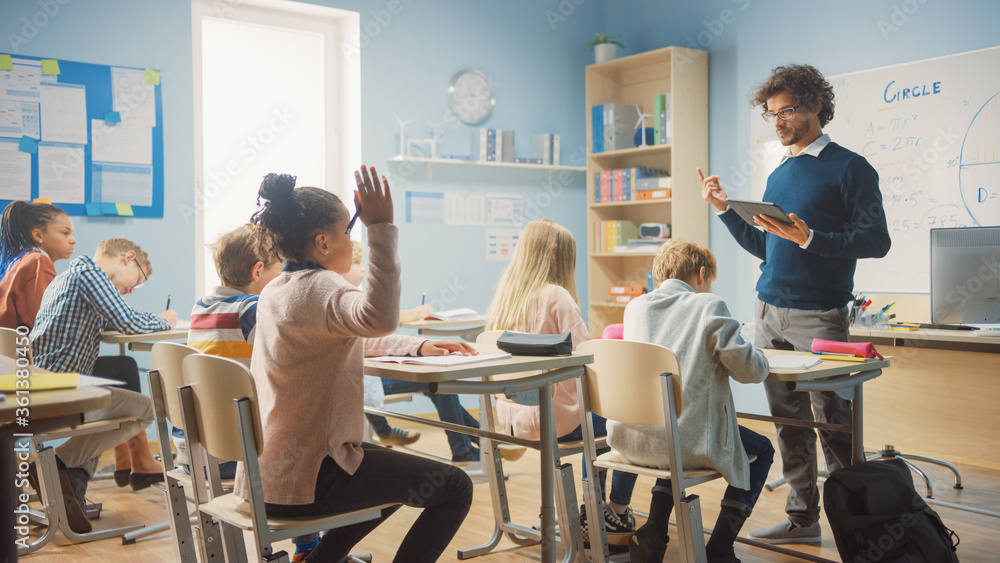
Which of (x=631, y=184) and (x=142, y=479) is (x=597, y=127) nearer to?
(x=631, y=184)

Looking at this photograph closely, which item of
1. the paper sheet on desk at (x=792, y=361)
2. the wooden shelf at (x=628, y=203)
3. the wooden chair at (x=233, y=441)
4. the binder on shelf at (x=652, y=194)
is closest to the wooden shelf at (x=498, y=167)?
the wooden shelf at (x=628, y=203)

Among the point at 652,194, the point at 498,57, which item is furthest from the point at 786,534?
the point at 498,57

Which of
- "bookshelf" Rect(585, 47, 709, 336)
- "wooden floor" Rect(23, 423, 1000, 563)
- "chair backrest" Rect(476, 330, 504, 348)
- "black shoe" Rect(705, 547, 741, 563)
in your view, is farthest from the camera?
"bookshelf" Rect(585, 47, 709, 336)

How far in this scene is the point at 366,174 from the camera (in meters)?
1.67

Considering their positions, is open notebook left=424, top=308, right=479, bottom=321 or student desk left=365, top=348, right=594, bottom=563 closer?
student desk left=365, top=348, right=594, bottom=563

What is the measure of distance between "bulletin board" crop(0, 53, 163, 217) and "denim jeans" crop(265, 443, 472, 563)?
3116 millimetres

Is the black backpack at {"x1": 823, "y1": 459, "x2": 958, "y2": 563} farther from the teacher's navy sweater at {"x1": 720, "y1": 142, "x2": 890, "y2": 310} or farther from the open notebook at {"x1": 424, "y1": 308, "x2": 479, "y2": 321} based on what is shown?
the open notebook at {"x1": 424, "y1": 308, "x2": 479, "y2": 321}

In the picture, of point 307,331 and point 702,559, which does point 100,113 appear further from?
point 702,559

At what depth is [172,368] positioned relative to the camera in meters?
1.98

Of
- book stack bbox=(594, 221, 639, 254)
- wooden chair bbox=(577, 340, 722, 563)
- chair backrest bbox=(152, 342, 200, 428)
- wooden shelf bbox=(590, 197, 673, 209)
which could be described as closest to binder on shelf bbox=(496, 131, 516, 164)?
wooden shelf bbox=(590, 197, 673, 209)

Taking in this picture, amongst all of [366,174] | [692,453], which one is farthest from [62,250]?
[692,453]

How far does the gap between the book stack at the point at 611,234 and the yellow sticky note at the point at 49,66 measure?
342 cm

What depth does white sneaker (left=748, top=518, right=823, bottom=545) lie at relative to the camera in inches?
110

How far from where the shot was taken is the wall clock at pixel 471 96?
18.0ft
